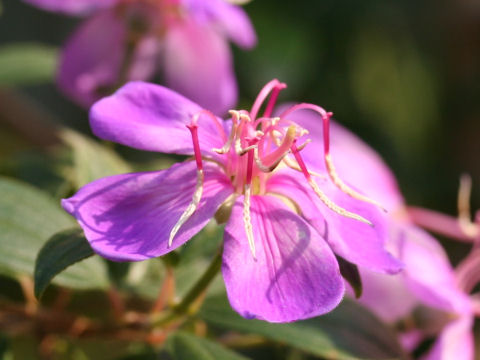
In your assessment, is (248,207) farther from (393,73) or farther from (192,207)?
(393,73)

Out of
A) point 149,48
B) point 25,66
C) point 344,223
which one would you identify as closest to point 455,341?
point 344,223

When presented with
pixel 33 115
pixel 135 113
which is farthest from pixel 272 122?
pixel 33 115

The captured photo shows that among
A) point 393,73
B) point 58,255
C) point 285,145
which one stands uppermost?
point 285,145

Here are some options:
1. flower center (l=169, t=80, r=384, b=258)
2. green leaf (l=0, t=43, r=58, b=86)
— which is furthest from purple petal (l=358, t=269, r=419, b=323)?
green leaf (l=0, t=43, r=58, b=86)

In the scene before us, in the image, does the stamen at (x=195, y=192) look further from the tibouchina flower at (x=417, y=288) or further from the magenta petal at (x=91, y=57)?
the magenta petal at (x=91, y=57)

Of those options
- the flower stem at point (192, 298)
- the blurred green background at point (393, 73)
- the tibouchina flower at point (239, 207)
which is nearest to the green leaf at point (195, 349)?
the flower stem at point (192, 298)

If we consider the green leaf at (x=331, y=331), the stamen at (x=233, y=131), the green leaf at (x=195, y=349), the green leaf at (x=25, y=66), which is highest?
the stamen at (x=233, y=131)
